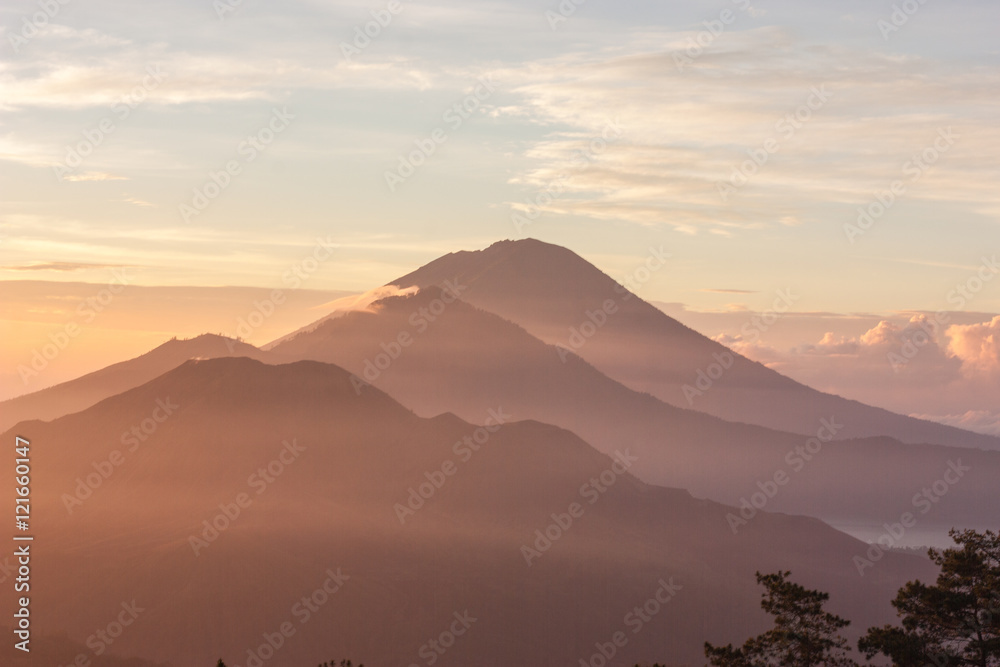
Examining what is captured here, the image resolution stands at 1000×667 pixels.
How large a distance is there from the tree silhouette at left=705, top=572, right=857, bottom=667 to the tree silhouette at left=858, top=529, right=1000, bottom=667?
1.62 m

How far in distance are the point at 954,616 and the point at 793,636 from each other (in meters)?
7.07

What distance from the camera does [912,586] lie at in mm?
49406

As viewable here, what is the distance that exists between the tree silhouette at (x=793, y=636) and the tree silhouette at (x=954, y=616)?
5.31ft

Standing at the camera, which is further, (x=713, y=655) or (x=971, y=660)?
(x=713, y=655)

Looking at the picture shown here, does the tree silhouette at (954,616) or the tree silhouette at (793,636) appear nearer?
the tree silhouette at (954,616)

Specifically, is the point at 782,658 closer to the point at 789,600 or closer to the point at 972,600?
the point at 789,600

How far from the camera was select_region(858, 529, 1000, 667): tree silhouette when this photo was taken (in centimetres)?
4675

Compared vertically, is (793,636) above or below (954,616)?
below

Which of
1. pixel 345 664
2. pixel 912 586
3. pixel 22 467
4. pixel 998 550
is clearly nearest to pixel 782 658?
pixel 912 586

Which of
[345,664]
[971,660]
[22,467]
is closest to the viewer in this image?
[971,660]

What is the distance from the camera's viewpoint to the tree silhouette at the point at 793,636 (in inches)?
1877

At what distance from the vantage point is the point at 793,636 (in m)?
47.6

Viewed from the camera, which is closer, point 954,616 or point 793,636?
point 793,636

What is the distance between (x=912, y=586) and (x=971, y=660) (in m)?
4.28
